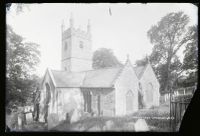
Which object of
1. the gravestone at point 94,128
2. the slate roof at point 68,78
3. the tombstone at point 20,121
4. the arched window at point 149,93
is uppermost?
the slate roof at point 68,78

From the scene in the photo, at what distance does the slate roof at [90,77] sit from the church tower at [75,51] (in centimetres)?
22

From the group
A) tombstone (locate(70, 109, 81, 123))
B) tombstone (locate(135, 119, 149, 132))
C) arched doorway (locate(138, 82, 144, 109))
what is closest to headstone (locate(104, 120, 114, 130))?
tombstone (locate(135, 119, 149, 132))

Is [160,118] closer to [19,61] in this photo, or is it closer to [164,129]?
[164,129]

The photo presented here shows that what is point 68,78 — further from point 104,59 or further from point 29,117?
point 29,117

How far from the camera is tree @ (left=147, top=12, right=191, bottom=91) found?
7.93m

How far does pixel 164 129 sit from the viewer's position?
763cm

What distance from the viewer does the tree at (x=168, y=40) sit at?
7.93 metres

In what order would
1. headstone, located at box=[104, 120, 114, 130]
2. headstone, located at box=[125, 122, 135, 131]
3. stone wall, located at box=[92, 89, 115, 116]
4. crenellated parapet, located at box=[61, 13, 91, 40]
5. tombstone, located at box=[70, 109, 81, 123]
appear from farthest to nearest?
stone wall, located at box=[92, 89, 115, 116] → crenellated parapet, located at box=[61, 13, 91, 40] → tombstone, located at box=[70, 109, 81, 123] → headstone, located at box=[104, 120, 114, 130] → headstone, located at box=[125, 122, 135, 131]

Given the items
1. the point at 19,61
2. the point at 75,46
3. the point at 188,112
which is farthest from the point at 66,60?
the point at 188,112

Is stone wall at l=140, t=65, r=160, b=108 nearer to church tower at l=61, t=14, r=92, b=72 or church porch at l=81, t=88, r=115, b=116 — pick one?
church porch at l=81, t=88, r=115, b=116

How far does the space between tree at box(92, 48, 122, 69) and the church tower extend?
0.89ft

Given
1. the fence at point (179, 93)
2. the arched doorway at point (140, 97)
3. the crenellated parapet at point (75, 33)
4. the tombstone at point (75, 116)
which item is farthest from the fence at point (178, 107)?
the crenellated parapet at point (75, 33)

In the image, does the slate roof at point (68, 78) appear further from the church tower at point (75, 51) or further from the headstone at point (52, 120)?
the headstone at point (52, 120)
